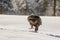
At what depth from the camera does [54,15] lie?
5824 mm

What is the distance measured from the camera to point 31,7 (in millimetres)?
5742

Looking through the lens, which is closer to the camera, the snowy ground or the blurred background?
the snowy ground

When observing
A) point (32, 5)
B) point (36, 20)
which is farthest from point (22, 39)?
point (32, 5)

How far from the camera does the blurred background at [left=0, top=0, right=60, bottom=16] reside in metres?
5.71

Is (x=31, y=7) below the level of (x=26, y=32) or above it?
above

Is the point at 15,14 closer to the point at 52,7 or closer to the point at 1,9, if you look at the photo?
the point at 1,9

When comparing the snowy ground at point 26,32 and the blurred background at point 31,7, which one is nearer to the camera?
the snowy ground at point 26,32

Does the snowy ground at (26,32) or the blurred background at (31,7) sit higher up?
the blurred background at (31,7)

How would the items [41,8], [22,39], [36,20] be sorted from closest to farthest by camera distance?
[22,39] → [36,20] → [41,8]

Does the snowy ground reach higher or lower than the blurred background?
lower

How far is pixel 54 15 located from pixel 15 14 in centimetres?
138

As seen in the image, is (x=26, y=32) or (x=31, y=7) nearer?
(x=26, y=32)

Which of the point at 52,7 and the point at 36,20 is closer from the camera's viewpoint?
the point at 36,20

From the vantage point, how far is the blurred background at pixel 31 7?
5.71m
